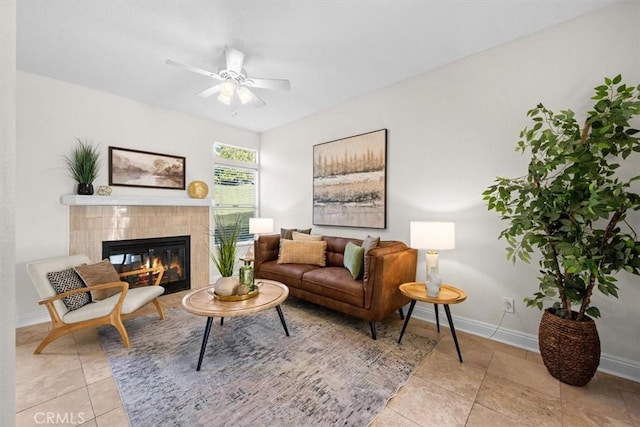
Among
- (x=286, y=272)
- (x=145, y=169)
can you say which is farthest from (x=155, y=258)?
(x=286, y=272)

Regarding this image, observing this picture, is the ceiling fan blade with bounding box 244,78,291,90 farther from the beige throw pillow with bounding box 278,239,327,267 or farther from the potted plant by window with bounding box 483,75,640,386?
the potted plant by window with bounding box 483,75,640,386

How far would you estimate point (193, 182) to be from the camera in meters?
4.06

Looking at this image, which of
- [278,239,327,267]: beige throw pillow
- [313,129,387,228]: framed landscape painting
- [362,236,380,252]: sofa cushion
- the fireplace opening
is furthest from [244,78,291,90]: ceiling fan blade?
the fireplace opening

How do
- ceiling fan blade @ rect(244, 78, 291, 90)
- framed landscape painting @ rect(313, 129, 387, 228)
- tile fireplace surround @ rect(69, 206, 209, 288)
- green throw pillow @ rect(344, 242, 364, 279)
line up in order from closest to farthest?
ceiling fan blade @ rect(244, 78, 291, 90), green throw pillow @ rect(344, 242, 364, 279), tile fireplace surround @ rect(69, 206, 209, 288), framed landscape painting @ rect(313, 129, 387, 228)

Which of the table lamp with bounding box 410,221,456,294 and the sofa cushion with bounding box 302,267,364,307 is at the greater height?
the table lamp with bounding box 410,221,456,294

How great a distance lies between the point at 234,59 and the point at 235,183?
2580 mm

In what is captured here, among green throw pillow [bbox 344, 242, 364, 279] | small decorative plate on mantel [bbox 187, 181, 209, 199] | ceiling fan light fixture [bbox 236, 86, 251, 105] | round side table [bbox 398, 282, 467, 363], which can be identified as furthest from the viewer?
small decorative plate on mantel [bbox 187, 181, 209, 199]

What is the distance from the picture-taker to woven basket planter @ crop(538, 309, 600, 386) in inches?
68.1

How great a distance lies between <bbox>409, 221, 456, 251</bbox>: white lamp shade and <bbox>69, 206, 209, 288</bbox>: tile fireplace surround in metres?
3.31

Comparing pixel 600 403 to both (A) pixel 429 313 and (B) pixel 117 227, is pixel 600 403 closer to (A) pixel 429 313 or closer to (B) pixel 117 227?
(A) pixel 429 313

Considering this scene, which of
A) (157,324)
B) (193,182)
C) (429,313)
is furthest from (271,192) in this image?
(429,313)

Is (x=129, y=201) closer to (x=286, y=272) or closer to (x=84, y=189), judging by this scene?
(x=84, y=189)

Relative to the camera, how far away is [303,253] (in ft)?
11.1

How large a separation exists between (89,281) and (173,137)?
233cm
